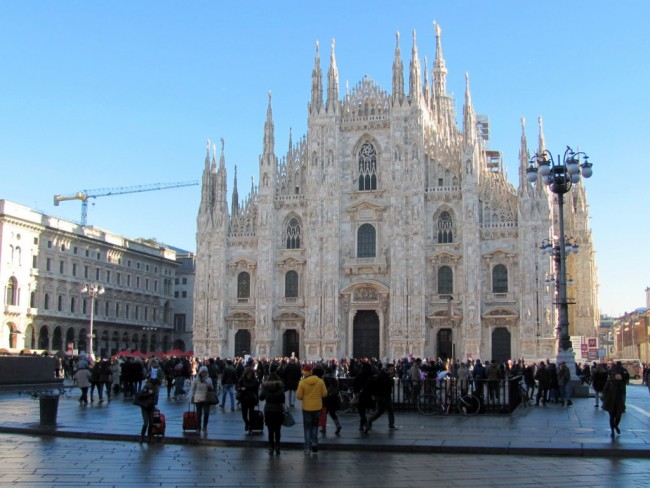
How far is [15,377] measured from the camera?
101ft

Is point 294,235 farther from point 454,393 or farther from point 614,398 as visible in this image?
point 614,398

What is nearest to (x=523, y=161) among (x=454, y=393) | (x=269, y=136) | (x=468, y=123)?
(x=468, y=123)

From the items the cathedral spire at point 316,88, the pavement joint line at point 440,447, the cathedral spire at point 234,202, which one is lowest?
the pavement joint line at point 440,447

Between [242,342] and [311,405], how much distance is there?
1677 inches

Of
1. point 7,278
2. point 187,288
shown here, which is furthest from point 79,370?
point 187,288

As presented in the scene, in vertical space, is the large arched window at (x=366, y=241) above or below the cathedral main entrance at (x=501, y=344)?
above

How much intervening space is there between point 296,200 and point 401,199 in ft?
24.6

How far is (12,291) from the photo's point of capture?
5750cm

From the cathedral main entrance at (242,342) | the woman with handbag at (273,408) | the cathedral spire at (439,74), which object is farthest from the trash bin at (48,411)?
the cathedral spire at (439,74)

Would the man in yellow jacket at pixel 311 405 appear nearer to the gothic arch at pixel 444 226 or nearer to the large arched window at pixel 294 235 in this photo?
the gothic arch at pixel 444 226

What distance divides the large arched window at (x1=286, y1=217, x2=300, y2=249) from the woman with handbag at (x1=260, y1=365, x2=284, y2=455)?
1608 inches

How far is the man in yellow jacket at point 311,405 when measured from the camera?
14062 millimetres

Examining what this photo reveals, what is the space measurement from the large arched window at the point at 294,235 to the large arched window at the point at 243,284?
3.78 meters

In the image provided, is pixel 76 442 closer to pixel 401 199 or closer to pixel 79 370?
pixel 79 370
